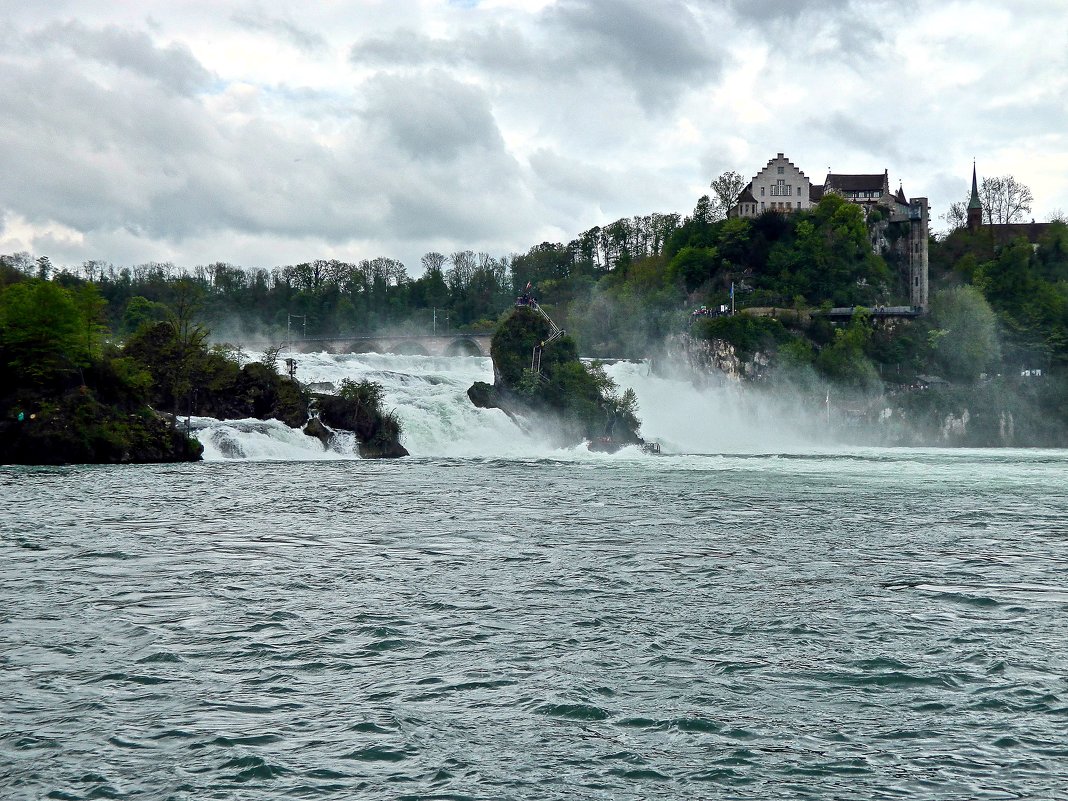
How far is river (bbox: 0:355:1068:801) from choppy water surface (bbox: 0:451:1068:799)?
48mm

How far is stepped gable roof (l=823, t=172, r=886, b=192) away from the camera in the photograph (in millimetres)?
119188

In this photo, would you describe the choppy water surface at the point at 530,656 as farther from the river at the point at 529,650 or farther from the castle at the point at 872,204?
the castle at the point at 872,204

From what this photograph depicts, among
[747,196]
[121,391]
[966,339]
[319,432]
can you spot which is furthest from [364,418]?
[747,196]

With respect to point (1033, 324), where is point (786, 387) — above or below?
below

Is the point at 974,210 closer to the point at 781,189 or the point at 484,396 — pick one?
the point at 781,189

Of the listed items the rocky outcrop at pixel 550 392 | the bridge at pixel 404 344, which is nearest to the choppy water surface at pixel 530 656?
the rocky outcrop at pixel 550 392

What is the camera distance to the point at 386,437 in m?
53.5

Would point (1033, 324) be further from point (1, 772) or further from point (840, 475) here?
point (1, 772)

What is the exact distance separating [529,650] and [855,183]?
4546 inches

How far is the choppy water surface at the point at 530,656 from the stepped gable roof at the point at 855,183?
9819cm

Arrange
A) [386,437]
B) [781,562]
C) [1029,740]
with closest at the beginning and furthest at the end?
1. [1029,740]
2. [781,562]
3. [386,437]

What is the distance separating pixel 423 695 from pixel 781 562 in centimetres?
1060

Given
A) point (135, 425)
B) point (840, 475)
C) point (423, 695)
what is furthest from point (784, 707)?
point (135, 425)

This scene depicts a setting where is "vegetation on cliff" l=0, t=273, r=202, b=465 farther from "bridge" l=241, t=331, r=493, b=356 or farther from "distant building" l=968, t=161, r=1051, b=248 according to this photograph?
"distant building" l=968, t=161, r=1051, b=248
